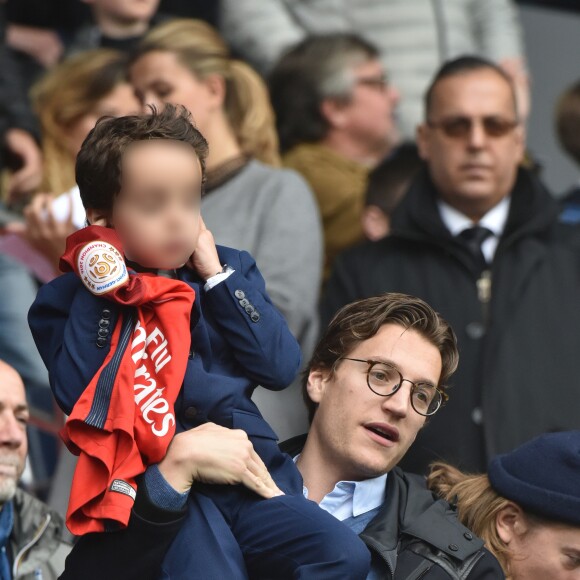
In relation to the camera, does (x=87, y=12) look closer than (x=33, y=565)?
No

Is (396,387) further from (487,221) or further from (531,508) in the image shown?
(487,221)

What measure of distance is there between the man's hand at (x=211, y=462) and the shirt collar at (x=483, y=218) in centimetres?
229

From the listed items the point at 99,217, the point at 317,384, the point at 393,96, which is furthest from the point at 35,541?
the point at 393,96

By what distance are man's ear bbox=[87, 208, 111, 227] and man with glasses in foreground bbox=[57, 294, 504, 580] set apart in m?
0.51

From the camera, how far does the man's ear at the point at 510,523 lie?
4.13m

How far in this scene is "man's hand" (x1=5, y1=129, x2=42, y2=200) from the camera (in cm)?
643

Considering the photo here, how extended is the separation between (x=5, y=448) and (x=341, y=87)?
2.98m

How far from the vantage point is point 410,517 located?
385cm

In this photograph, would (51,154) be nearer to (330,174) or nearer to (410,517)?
(330,174)

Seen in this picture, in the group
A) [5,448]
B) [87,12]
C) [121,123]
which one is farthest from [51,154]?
[121,123]

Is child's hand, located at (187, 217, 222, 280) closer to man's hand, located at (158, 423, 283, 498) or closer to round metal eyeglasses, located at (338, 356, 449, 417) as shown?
man's hand, located at (158, 423, 283, 498)

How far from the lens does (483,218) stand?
571 centimetres

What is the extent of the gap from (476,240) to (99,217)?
233 centimetres

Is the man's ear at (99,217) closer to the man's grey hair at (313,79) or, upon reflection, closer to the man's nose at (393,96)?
the man's grey hair at (313,79)
